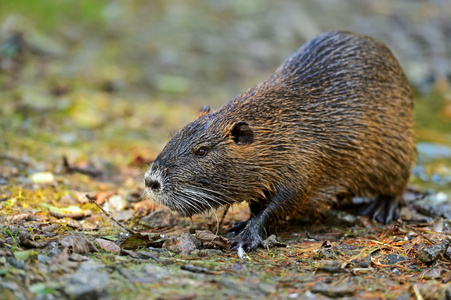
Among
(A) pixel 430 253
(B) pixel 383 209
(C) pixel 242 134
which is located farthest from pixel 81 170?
(A) pixel 430 253

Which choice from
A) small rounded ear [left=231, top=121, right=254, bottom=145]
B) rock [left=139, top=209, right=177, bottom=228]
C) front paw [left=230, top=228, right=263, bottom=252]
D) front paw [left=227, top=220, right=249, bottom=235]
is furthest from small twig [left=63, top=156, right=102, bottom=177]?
front paw [left=230, top=228, right=263, bottom=252]

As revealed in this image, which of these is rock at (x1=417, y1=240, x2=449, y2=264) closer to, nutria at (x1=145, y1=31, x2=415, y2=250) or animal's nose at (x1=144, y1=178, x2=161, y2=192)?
nutria at (x1=145, y1=31, x2=415, y2=250)

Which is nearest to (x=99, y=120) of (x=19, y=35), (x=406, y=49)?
(x=19, y=35)

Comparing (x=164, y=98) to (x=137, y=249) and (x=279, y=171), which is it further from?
(x=137, y=249)

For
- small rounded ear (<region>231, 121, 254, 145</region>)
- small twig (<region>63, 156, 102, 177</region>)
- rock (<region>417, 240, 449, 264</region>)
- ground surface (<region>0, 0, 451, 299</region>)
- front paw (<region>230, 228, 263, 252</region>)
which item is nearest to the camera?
ground surface (<region>0, 0, 451, 299</region>)

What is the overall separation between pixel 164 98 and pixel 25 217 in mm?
5238

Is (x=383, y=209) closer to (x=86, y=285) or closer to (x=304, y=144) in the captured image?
(x=304, y=144)

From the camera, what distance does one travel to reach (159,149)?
7469 millimetres

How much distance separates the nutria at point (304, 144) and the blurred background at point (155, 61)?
2.06 meters

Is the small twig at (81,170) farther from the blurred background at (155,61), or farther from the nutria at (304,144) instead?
the nutria at (304,144)

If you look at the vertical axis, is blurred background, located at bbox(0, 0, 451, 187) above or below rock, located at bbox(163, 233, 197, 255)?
above

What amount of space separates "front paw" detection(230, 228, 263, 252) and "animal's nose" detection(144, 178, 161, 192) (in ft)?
2.61

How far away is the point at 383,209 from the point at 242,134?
2.06 meters

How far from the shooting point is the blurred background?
25.4 ft
